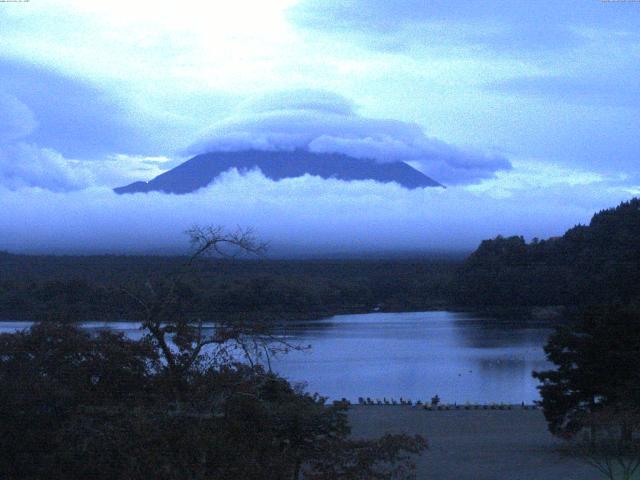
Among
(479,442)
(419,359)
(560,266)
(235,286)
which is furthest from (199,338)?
(560,266)

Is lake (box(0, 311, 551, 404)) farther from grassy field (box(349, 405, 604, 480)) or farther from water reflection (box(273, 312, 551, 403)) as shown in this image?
grassy field (box(349, 405, 604, 480))

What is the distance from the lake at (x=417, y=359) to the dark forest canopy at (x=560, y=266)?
3770 mm

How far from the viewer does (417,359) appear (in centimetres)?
3422

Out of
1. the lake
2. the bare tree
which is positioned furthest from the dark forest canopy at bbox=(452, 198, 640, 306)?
the bare tree

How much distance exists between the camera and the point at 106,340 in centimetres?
645

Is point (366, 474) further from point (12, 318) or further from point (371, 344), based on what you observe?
point (371, 344)

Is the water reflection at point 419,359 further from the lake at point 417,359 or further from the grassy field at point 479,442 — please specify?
the grassy field at point 479,442

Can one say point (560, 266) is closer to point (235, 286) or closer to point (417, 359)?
point (417, 359)

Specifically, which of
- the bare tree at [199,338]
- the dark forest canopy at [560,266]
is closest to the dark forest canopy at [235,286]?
the bare tree at [199,338]

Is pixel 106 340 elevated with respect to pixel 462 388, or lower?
elevated

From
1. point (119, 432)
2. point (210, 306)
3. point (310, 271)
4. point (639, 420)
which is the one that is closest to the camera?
point (119, 432)

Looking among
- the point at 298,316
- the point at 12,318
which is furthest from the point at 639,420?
the point at 298,316

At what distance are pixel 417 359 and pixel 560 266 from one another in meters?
25.5

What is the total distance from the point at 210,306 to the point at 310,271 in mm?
43305
